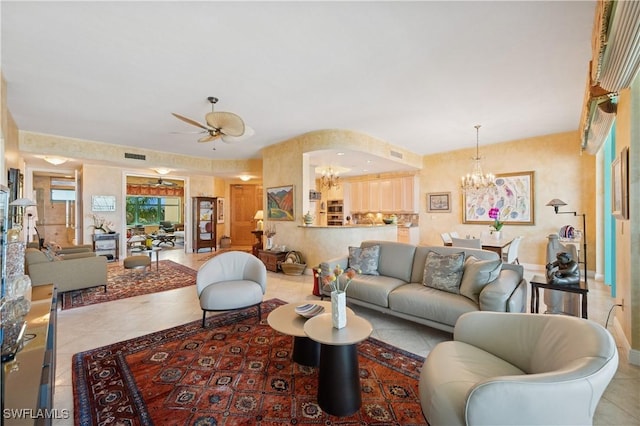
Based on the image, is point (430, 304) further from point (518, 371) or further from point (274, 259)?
point (274, 259)

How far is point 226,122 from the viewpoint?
343 cm

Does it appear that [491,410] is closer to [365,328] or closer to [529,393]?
[529,393]

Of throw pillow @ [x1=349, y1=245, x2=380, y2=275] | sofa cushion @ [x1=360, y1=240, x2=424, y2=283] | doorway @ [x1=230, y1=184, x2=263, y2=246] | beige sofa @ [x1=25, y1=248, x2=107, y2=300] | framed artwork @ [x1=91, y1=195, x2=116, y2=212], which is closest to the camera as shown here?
sofa cushion @ [x1=360, y1=240, x2=424, y2=283]

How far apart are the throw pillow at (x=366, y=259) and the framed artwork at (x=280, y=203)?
241 cm

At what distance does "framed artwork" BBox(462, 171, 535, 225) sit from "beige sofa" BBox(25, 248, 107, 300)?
25.6 ft

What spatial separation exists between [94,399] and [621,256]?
5031 millimetres

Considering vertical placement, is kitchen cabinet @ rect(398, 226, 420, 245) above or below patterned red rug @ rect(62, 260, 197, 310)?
above

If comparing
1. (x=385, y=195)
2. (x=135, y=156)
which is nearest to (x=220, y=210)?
(x=135, y=156)

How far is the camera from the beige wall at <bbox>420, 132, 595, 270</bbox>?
18.0 feet

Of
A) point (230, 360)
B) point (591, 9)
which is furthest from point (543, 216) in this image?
point (230, 360)

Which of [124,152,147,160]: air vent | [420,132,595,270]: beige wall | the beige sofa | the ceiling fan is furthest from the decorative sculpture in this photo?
[124,152,147,160]: air vent

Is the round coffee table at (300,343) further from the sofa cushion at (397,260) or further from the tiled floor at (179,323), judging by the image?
the sofa cushion at (397,260)

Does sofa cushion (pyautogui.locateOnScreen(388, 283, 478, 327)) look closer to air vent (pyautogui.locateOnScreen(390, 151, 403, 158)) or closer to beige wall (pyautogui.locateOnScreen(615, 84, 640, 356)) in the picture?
beige wall (pyautogui.locateOnScreen(615, 84, 640, 356))

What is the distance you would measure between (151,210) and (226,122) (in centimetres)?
1170
